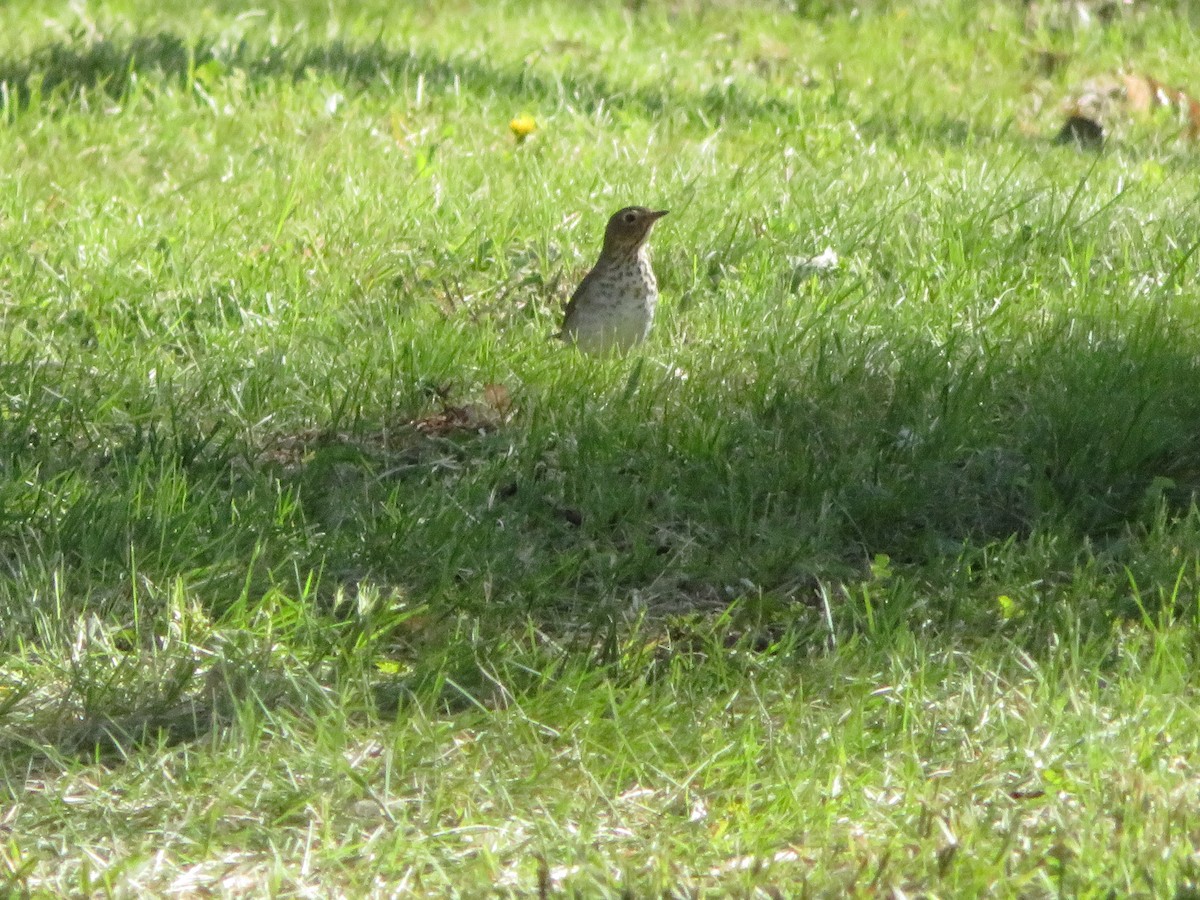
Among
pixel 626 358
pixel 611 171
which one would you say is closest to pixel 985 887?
pixel 626 358

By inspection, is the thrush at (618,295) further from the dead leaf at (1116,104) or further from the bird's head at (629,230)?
the dead leaf at (1116,104)

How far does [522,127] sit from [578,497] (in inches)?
130

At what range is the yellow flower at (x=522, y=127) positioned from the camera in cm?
740

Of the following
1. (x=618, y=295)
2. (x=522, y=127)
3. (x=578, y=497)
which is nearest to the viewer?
(x=578, y=497)

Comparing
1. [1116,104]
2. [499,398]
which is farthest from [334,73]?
[1116,104]

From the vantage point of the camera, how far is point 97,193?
651 centimetres

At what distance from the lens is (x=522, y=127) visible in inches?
292

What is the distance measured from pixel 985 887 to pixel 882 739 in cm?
56

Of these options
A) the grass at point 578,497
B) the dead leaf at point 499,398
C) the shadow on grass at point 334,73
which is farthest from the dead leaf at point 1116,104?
the dead leaf at point 499,398

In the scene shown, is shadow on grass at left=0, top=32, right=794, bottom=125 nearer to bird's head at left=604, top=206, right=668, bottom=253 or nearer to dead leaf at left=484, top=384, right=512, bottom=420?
bird's head at left=604, top=206, right=668, bottom=253

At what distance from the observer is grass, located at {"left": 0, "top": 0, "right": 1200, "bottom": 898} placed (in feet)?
10.3

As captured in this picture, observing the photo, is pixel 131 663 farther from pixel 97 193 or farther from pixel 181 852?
pixel 97 193

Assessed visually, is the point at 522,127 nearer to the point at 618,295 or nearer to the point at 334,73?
the point at 334,73

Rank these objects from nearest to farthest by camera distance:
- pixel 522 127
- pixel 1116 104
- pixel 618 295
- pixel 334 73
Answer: pixel 618 295, pixel 522 127, pixel 334 73, pixel 1116 104
